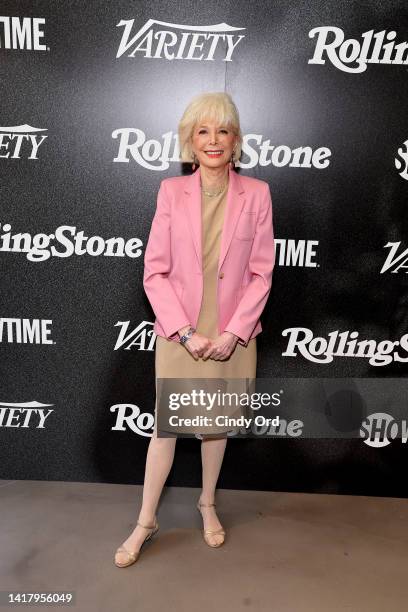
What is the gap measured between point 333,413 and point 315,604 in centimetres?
97

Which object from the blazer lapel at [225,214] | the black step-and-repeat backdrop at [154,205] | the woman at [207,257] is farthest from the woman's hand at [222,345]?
the black step-and-repeat backdrop at [154,205]

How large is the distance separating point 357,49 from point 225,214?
1024mm

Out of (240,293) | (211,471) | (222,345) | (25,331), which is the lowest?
(211,471)

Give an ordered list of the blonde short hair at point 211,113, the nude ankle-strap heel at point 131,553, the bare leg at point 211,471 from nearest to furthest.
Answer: the blonde short hair at point 211,113 < the nude ankle-strap heel at point 131,553 < the bare leg at point 211,471

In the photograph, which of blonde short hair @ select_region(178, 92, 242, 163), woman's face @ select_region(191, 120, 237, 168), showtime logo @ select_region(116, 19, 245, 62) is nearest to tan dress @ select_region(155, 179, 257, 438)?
woman's face @ select_region(191, 120, 237, 168)

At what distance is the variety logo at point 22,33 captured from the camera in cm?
252

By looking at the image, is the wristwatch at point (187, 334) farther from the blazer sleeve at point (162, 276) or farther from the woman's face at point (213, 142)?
the woman's face at point (213, 142)

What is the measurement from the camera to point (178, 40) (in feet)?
8.30

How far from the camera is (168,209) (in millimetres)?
2223

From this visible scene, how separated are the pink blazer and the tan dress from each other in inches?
1.4

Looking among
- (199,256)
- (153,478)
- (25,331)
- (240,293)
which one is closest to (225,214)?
(199,256)

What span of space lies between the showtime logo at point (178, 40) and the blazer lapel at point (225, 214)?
69 centimetres

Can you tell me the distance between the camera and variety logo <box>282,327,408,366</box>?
A: 2.81 m

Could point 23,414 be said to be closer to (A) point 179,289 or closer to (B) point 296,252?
(A) point 179,289
